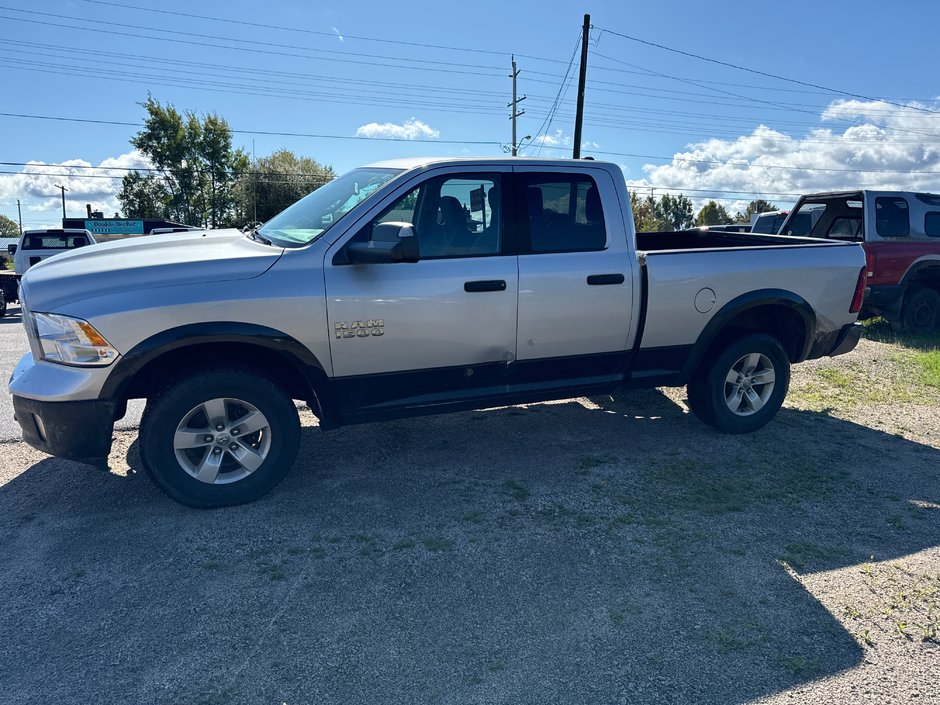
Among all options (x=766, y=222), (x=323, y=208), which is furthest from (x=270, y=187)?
(x=323, y=208)

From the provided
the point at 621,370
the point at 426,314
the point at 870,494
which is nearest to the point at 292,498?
the point at 426,314

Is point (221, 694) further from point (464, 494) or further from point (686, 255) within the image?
point (686, 255)

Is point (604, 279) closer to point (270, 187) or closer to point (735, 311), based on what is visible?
point (735, 311)

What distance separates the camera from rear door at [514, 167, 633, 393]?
4.50 m

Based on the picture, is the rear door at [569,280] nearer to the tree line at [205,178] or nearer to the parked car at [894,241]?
the parked car at [894,241]

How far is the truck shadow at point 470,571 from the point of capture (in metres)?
2.64

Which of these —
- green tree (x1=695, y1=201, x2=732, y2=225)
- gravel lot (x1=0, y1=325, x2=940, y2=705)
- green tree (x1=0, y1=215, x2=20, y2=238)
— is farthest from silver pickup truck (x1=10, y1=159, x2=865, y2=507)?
green tree (x1=0, y1=215, x2=20, y2=238)

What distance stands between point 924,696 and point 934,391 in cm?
549

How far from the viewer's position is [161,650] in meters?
2.76

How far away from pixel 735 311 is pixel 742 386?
68 centimetres

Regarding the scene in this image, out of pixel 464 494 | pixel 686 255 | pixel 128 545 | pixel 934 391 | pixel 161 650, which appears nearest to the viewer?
pixel 161 650

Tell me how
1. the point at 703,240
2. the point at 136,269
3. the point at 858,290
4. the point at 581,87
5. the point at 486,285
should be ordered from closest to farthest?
the point at 136,269
the point at 486,285
the point at 858,290
the point at 703,240
the point at 581,87

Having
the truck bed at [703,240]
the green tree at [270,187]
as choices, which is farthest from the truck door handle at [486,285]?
the green tree at [270,187]

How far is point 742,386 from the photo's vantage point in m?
5.43
